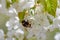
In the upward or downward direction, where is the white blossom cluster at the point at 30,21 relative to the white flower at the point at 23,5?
downward

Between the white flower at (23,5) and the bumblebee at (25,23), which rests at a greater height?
the white flower at (23,5)

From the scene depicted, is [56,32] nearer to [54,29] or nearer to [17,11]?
[54,29]

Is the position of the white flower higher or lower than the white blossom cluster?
higher

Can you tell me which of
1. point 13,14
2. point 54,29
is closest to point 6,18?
point 13,14

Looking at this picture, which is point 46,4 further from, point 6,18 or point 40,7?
point 6,18

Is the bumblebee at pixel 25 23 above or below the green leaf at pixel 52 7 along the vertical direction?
below

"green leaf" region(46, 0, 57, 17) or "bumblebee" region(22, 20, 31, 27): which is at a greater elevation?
"green leaf" region(46, 0, 57, 17)

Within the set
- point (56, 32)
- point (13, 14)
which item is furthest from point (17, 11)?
point (56, 32)
